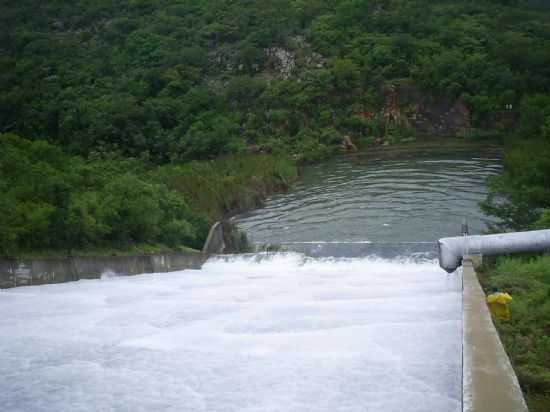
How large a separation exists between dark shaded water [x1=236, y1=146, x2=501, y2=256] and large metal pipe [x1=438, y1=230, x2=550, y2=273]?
227 inches

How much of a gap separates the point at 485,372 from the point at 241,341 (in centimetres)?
399

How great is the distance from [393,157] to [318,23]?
28124mm

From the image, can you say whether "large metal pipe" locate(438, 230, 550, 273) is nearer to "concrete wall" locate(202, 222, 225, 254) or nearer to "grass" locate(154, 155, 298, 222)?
"concrete wall" locate(202, 222, 225, 254)

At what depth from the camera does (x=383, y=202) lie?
107 feet

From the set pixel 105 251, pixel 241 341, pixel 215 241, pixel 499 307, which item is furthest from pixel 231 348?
→ pixel 215 241

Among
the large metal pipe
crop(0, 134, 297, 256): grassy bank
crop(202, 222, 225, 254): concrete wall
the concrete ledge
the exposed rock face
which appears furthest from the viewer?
the exposed rock face

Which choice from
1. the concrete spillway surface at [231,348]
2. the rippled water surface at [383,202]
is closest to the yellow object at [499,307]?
the concrete spillway surface at [231,348]

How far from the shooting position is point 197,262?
20328 mm

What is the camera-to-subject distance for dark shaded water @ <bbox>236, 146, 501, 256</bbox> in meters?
27.4

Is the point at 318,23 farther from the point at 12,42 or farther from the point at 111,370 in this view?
the point at 111,370

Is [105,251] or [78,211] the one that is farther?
[105,251]

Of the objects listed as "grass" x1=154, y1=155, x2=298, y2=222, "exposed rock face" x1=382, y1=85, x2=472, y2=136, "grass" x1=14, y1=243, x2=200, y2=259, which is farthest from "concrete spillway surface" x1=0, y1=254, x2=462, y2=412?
"exposed rock face" x1=382, y1=85, x2=472, y2=136

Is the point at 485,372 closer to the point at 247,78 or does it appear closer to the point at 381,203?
the point at 381,203

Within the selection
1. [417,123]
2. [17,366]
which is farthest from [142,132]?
[17,366]
